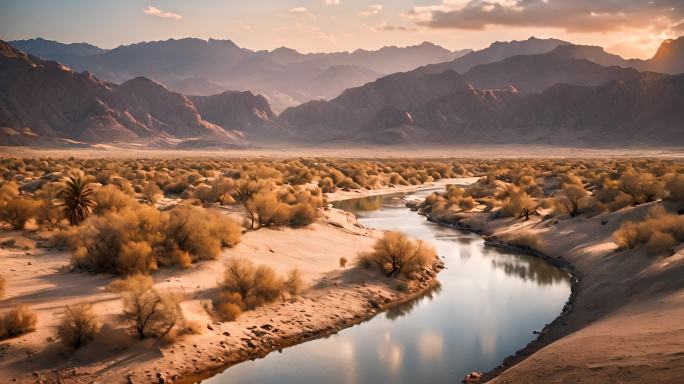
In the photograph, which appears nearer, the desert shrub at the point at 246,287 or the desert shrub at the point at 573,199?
the desert shrub at the point at 246,287

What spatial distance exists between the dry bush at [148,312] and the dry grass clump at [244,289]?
1937 millimetres

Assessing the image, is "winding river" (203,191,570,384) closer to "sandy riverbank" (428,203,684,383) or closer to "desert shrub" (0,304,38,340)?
"sandy riverbank" (428,203,684,383)

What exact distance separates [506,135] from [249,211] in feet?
445

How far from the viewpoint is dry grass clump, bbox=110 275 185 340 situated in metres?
12.9

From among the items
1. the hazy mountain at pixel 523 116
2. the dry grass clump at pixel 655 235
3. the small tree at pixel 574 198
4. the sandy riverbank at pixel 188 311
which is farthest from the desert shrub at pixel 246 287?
the hazy mountain at pixel 523 116

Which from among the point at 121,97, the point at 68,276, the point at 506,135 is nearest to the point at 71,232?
the point at 68,276

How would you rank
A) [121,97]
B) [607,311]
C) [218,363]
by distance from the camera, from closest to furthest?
[218,363]
[607,311]
[121,97]

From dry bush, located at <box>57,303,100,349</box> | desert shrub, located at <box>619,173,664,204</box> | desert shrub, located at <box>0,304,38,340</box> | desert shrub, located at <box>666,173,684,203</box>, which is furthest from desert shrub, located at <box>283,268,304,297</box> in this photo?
desert shrub, located at <box>619,173,664,204</box>

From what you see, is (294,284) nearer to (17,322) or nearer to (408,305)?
(408,305)

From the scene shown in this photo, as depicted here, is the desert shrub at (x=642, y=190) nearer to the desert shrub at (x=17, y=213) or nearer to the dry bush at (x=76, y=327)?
the dry bush at (x=76, y=327)

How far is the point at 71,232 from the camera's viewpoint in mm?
20094

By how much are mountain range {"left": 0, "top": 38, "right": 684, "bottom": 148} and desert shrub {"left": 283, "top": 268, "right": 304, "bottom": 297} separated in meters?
117

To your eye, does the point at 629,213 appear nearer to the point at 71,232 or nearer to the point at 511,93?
the point at 71,232

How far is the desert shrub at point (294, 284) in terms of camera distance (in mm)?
17016
